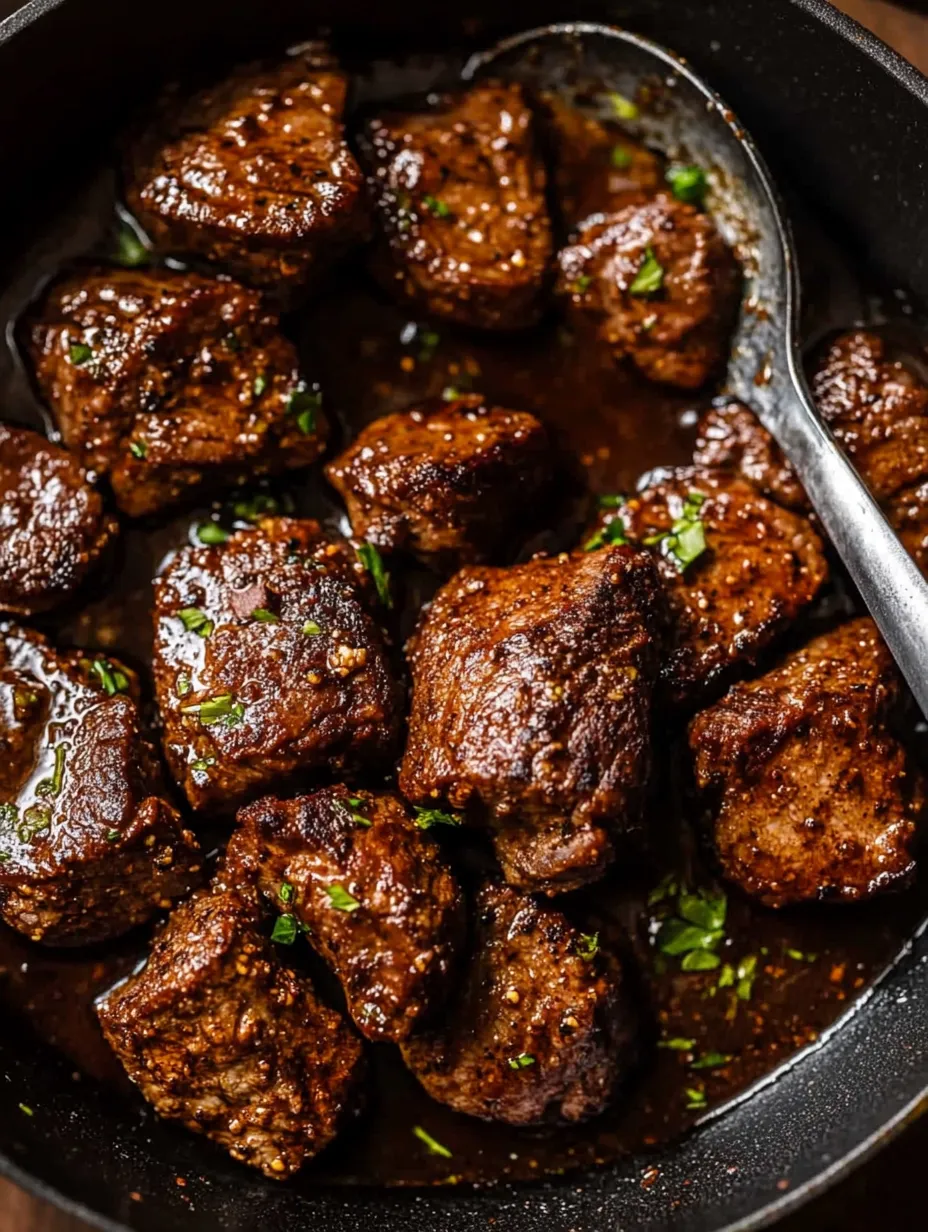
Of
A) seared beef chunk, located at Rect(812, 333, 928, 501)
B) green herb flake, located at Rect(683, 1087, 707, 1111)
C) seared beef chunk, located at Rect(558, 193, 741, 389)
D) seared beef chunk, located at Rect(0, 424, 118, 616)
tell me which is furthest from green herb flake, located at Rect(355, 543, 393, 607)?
green herb flake, located at Rect(683, 1087, 707, 1111)

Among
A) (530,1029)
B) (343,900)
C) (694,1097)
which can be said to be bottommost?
(694,1097)

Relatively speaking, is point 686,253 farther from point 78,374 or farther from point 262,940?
point 262,940

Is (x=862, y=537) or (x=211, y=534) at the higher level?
(x=211, y=534)

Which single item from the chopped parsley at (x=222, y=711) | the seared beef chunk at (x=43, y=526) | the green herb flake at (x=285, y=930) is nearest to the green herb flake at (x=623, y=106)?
the seared beef chunk at (x=43, y=526)

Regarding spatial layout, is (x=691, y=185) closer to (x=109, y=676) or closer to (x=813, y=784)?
(x=813, y=784)

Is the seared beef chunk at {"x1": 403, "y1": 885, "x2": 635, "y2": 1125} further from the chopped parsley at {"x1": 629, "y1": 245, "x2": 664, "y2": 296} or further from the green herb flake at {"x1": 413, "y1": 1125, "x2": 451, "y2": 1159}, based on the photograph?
the chopped parsley at {"x1": 629, "y1": 245, "x2": 664, "y2": 296}

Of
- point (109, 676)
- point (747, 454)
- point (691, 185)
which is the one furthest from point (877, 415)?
point (109, 676)

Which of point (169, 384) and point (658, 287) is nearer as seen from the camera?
point (169, 384)

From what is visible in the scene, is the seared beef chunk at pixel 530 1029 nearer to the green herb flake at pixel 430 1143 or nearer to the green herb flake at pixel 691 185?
the green herb flake at pixel 430 1143
